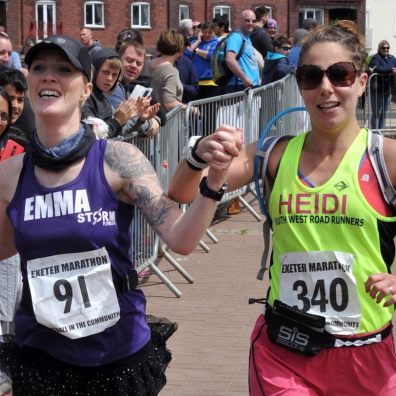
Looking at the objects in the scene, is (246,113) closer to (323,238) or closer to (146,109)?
(146,109)

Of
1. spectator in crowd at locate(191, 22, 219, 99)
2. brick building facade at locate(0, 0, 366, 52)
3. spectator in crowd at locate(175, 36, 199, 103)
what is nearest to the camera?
spectator in crowd at locate(175, 36, 199, 103)

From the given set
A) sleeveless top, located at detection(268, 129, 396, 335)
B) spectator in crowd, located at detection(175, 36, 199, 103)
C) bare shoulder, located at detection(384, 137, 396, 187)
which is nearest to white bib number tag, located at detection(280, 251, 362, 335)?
sleeveless top, located at detection(268, 129, 396, 335)

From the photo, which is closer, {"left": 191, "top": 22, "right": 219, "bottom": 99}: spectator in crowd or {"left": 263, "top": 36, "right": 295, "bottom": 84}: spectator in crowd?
{"left": 191, "top": 22, "right": 219, "bottom": 99}: spectator in crowd

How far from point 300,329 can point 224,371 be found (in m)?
2.80

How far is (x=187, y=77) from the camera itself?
11969 millimetres

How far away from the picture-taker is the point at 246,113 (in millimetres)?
11414

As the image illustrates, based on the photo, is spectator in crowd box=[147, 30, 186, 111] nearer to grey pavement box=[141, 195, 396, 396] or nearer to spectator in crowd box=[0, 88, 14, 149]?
grey pavement box=[141, 195, 396, 396]

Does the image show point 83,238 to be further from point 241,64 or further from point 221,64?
point 241,64

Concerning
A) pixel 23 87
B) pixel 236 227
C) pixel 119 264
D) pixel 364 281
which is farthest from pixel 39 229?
pixel 236 227

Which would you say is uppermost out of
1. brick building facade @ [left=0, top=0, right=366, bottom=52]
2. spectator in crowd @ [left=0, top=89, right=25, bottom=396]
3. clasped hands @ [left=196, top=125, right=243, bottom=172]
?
brick building facade @ [left=0, top=0, right=366, bottom=52]

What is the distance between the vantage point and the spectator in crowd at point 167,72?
33.2ft

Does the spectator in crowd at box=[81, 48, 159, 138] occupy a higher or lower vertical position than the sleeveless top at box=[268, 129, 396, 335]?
higher

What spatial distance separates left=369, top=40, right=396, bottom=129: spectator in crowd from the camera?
19.2 metres

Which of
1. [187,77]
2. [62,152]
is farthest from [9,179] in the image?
[187,77]
